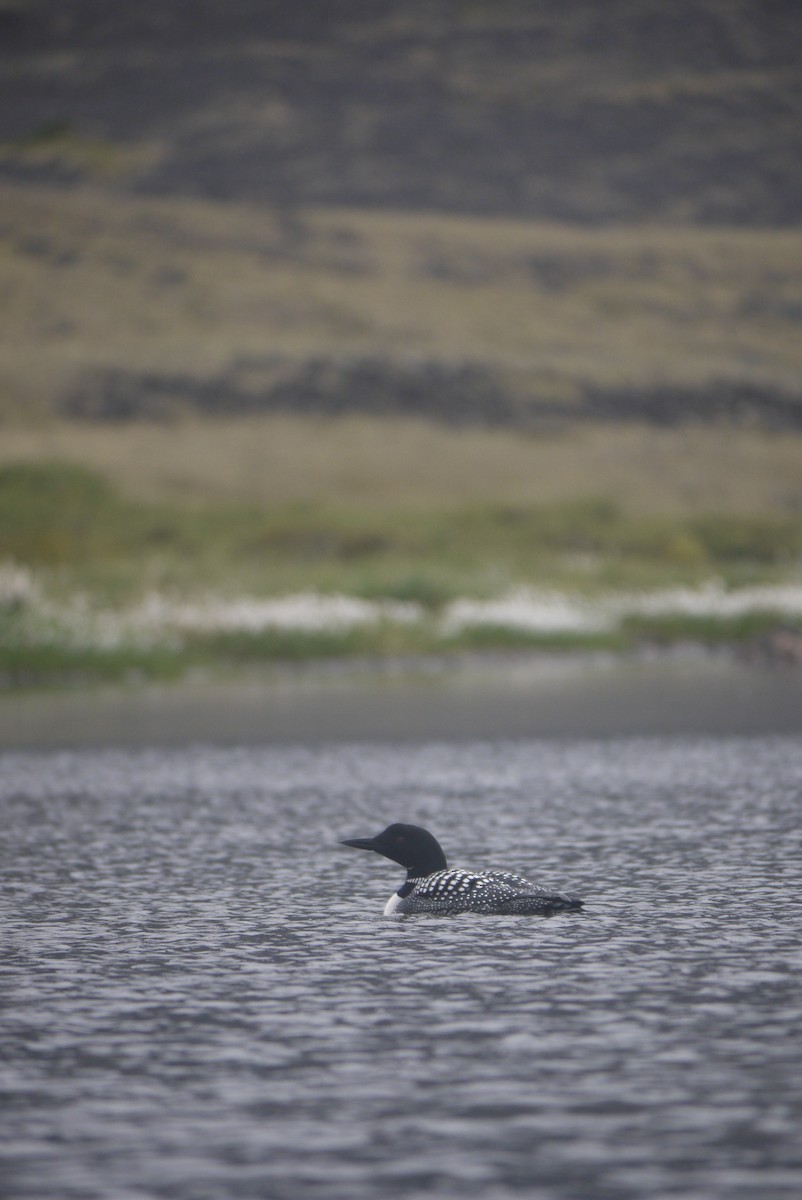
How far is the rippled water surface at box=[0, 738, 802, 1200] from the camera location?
6.66 metres

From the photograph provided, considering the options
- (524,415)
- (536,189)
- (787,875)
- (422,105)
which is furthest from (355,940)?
(422,105)

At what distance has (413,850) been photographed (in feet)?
37.9

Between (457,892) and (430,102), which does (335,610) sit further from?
(430,102)

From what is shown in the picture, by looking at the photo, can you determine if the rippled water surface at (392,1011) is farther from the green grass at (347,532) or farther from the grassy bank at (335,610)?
the green grass at (347,532)

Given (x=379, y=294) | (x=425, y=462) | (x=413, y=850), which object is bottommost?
(x=413, y=850)

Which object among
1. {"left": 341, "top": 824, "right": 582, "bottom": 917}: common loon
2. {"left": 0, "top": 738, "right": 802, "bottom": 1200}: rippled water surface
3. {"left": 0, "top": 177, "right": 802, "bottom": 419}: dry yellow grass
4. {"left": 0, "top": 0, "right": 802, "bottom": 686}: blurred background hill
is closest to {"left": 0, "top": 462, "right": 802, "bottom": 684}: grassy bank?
{"left": 0, "top": 738, "right": 802, "bottom": 1200}: rippled water surface

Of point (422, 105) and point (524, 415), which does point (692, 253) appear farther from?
point (422, 105)

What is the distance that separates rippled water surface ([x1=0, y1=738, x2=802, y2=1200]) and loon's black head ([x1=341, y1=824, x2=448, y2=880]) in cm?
41

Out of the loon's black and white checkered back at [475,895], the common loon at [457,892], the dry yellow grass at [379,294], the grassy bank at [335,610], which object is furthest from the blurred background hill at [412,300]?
the loon's black and white checkered back at [475,895]

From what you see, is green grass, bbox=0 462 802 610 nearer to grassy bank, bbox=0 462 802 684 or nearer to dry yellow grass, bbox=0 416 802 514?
grassy bank, bbox=0 462 802 684

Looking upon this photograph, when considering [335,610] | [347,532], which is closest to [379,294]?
[347,532]

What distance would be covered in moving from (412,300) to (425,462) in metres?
14.2

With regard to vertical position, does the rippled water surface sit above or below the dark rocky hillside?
below

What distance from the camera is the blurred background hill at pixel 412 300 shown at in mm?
98188
